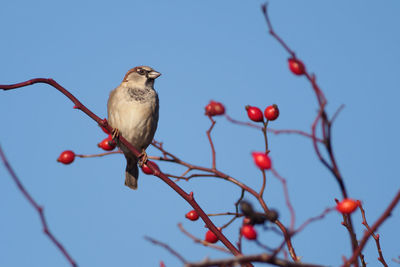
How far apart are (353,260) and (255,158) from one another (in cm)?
70

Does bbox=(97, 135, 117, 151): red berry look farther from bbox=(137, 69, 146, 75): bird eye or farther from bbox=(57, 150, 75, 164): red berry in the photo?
bbox=(137, 69, 146, 75): bird eye

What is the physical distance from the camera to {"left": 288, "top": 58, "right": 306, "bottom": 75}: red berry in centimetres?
141

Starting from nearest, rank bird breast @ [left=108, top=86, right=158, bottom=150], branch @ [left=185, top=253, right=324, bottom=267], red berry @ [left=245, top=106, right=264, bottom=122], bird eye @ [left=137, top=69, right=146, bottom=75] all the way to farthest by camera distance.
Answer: branch @ [left=185, top=253, right=324, bottom=267] < red berry @ [left=245, top=106, right=264, bottom=122] < bird breast @ [left=108, top=86, right=158, bottom=150] < bird eye @ [left=137, top=69, right=146, bottom=75]

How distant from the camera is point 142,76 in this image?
5.52 meters

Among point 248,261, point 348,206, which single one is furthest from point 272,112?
point 248,261

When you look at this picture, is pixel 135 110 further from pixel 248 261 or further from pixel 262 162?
pixel 248 261

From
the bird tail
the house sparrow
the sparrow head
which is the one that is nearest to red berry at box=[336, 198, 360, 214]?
the house sparrow

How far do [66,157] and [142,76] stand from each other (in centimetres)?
247

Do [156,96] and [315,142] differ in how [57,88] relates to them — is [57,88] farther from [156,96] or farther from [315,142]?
[156,96]

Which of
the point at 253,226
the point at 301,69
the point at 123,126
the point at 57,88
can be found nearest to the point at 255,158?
the point at 253,226

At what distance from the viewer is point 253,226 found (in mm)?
1704

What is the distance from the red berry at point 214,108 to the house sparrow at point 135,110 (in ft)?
8.49

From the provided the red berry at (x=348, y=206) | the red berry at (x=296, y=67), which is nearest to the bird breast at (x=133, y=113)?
the red berry at (x=296, y=67)

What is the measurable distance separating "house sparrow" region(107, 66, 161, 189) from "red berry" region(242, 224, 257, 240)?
132 inches
